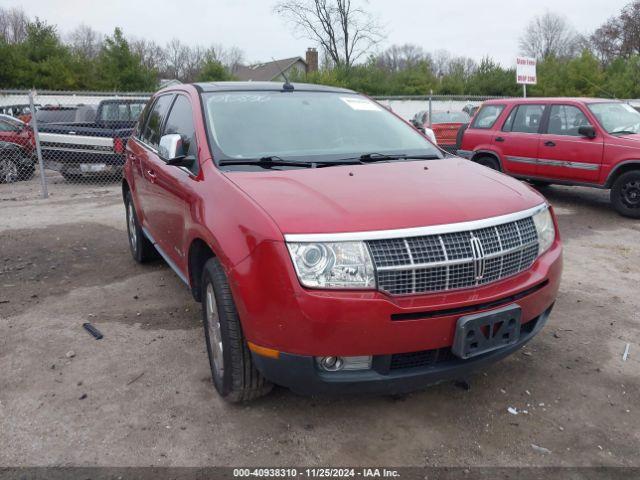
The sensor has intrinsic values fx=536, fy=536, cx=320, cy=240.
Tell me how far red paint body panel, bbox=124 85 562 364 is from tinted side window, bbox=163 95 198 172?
0.24 meters

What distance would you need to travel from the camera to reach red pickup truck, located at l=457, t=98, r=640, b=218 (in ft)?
25.1

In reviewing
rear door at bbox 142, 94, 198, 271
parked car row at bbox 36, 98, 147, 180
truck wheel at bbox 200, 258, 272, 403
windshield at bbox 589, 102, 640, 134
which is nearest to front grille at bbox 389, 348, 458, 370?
truck wheel at bbox 200, 258, 272, 403

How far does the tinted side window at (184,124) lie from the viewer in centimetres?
349

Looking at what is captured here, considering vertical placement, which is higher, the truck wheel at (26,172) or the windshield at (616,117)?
the windshield at (616,117)

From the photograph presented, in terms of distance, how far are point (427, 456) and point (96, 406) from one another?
1.82m

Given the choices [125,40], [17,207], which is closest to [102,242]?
[17,207]

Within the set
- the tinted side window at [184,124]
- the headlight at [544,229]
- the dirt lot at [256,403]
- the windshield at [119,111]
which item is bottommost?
the dirt lot at [256,403]

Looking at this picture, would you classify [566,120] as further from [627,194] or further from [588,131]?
[627,194]

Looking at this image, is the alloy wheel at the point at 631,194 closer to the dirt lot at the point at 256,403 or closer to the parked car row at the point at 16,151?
the dirt lot at the point at 256,403

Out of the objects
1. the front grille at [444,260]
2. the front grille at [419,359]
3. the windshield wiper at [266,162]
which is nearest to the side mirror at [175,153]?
the windshield wiper at [266,162]

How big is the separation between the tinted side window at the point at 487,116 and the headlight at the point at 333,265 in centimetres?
791

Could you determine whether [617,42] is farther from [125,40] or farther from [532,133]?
[532,133]

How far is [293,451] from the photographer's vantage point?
261cm

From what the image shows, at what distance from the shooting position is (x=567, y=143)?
26.8 ft
